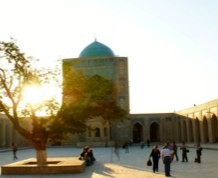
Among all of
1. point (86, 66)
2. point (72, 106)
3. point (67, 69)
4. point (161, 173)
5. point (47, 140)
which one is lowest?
point (161, 173)

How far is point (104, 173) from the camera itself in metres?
14.1

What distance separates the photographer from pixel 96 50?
51.2m

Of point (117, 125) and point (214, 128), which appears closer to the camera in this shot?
point (214, 128)

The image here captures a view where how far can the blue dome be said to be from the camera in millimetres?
50844

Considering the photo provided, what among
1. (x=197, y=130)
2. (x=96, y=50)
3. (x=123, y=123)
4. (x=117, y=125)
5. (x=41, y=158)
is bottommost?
(x=41, y=158)

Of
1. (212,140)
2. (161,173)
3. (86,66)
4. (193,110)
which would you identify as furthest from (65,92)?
(86,66)

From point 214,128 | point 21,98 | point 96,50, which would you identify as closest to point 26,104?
point 21,98

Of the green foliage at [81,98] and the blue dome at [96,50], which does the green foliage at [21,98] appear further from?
the blue dome at [96,50]

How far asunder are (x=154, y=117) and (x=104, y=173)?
38021 mm

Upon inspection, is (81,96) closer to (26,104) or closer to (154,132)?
(26,104)

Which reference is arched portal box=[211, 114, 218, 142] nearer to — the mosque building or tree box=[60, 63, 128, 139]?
the mosque building

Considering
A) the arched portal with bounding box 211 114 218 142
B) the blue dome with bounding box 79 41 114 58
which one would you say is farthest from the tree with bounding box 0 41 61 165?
the blue dome with bounding box 79 41 114 58

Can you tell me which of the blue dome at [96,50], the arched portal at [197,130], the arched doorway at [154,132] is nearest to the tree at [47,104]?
the arched portal at [197,130]

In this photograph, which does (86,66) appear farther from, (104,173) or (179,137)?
(104,173)
